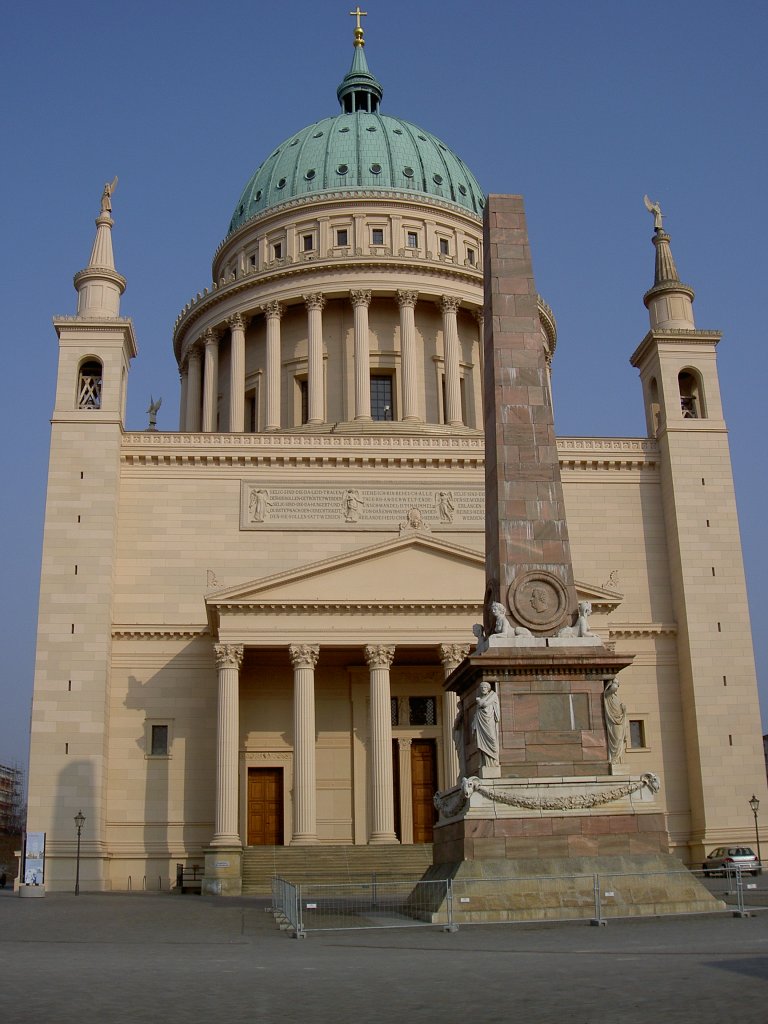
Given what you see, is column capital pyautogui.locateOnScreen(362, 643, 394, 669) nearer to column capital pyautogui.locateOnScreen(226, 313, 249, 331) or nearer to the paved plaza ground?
the paved plaza ground

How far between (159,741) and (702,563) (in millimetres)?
23123

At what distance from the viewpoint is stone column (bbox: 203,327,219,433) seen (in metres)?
64.1

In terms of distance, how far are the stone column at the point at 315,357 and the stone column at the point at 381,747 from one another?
2029 cm

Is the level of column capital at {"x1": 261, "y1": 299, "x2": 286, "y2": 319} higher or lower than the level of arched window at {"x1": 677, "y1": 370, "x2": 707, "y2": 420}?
higher

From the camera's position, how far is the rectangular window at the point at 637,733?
47406 millimetres

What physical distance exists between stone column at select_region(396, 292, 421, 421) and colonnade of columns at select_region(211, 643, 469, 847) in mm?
20469

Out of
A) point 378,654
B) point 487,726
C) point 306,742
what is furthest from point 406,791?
point 487,726

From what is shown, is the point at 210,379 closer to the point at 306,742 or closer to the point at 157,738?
the point at 157,738

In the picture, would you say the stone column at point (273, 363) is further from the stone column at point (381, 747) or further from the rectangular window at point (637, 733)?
the rectangular window at point (637, 733)

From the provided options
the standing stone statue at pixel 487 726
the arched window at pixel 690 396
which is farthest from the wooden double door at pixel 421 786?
the standing stone statue at pixel 487 726

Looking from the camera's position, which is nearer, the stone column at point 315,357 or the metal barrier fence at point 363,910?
the metal barrier fence at point 363,910

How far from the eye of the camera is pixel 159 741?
→ 4544cm

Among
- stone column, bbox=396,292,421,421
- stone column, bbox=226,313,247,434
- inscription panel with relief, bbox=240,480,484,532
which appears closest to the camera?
inscription panel with relief, bbox=240,480,484,532

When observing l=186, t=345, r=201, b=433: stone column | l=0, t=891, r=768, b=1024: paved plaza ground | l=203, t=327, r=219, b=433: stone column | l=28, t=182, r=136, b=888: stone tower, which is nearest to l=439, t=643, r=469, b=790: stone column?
l=28, t=182, r=136, b=888: stone tower
